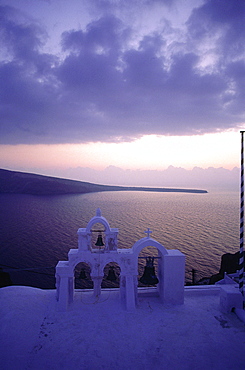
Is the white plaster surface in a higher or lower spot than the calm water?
higher

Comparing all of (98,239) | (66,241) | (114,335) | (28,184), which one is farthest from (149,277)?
(28,184)

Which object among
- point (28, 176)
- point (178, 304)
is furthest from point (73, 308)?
point (28, 176)

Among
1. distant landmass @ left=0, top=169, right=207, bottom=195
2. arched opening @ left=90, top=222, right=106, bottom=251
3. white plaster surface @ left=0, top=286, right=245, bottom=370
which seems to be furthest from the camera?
distant landmass @ left=0, top=169, right=207, bottom=195

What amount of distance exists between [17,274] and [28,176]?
502ft

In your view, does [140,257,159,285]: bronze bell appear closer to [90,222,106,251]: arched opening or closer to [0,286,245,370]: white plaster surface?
[0,286,245,370]: white plaster surface

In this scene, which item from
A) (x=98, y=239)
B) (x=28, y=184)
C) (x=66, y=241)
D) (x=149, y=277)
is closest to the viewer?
(x=149, y=277)

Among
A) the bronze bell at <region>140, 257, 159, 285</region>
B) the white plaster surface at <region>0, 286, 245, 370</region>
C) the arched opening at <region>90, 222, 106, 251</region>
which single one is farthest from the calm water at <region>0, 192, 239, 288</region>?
the bronze bell at <region>140, 257, 159, 285</region>

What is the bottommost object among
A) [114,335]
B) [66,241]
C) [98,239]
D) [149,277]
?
[66,241]

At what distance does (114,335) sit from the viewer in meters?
9.80

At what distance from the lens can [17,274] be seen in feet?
114

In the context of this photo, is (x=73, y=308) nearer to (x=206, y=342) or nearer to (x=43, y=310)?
(x=43, y=310)

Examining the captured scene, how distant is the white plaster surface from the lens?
845cm

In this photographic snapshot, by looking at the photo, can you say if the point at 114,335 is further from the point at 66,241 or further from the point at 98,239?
the point at 66,241

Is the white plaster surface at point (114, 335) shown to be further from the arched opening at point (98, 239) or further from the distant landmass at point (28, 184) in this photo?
the distant landmass at point (28, 184)
